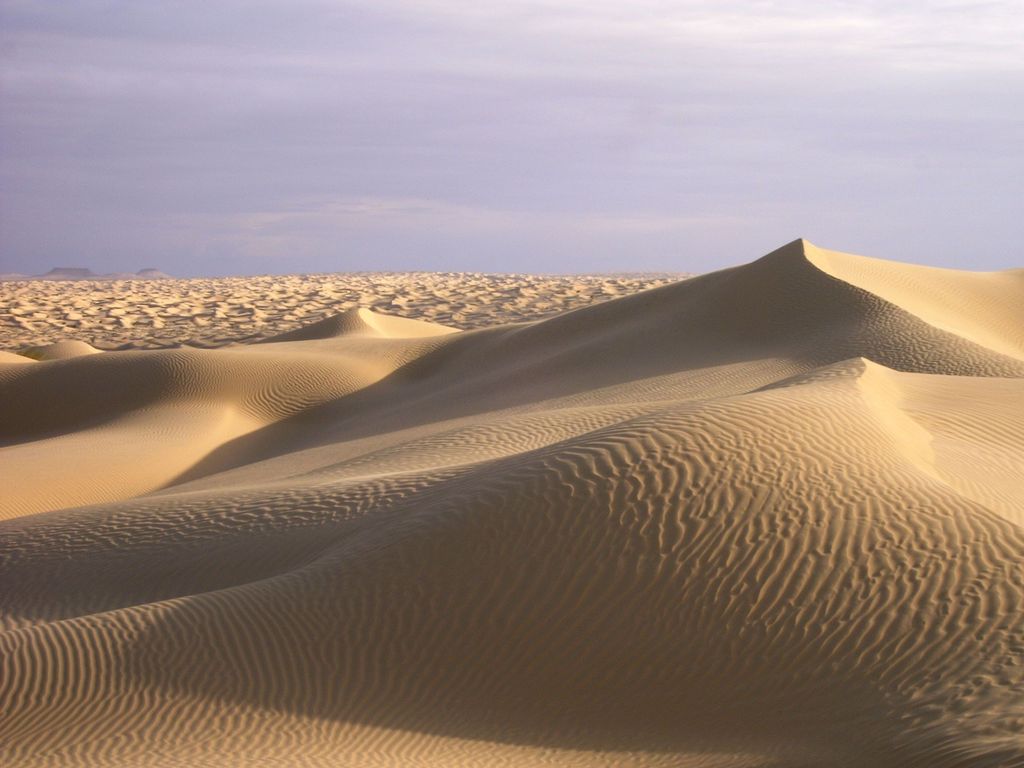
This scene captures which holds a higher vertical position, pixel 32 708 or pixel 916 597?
pixel 916 597

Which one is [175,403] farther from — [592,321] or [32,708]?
A: [32,708]

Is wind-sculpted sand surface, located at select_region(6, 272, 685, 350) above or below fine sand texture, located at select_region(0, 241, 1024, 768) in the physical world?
below

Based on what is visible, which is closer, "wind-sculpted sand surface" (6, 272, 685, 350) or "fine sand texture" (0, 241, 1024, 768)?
"fine sand texture" (0, 241, 1024, 768)

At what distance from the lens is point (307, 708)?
4609 millimetres

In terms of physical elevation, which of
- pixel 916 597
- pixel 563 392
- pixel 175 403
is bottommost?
pixel 175 403

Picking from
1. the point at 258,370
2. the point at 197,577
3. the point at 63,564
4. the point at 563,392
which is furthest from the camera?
the point at 258,370

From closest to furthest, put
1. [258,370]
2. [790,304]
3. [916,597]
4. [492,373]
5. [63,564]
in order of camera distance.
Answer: [916,597], [63,564], [790,304], [492,373], [258,370]

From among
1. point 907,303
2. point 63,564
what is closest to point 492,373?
point 907,303

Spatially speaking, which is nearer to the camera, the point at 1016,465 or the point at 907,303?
the point at 1016,465

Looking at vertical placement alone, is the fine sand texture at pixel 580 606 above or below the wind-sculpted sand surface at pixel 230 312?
above

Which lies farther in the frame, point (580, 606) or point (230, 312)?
point (230, 312)

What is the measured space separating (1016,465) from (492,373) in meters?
9.86

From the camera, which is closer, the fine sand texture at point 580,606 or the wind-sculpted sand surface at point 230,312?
the fine sand texture at point 580,606

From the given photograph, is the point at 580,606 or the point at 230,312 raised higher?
the point at 580,606
